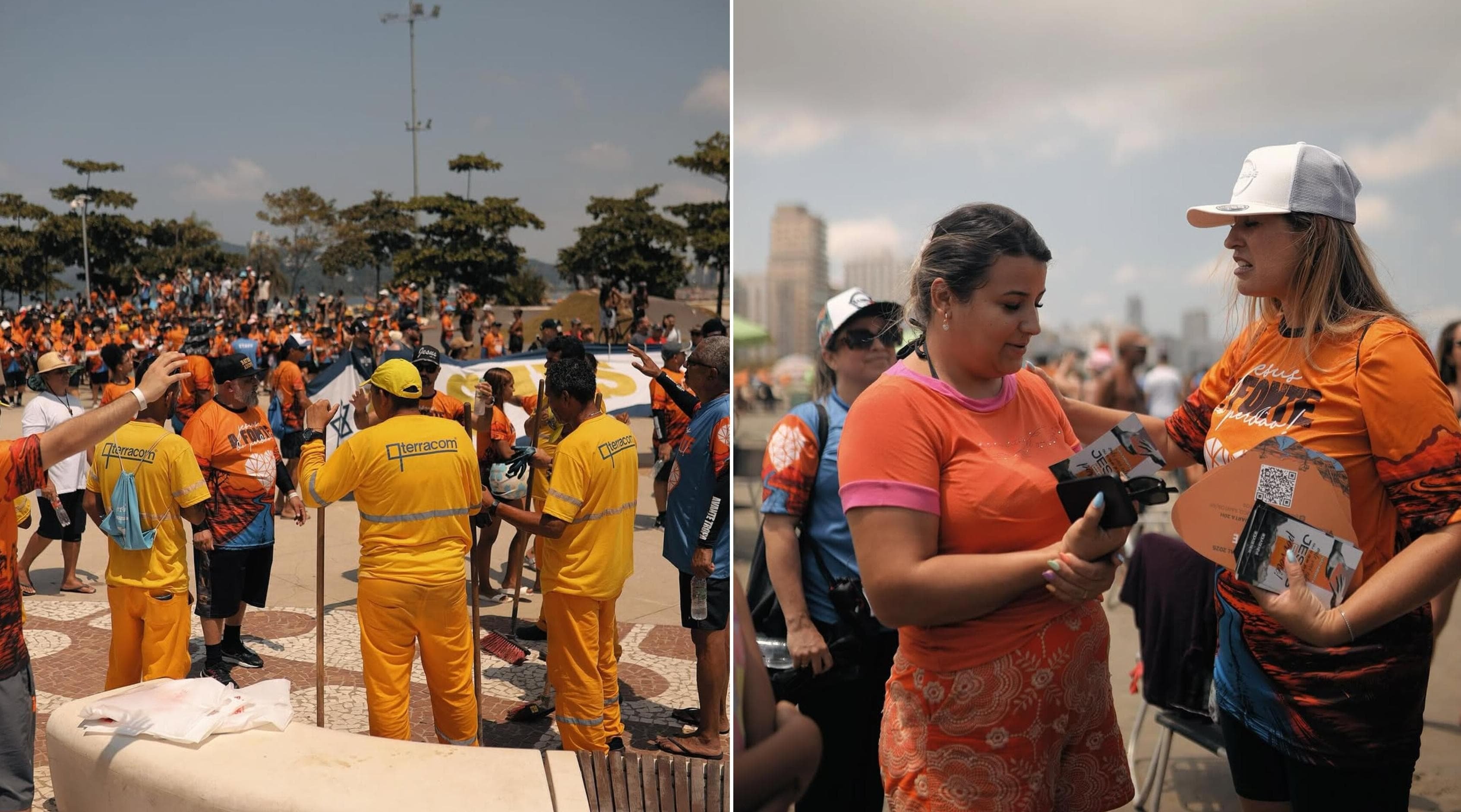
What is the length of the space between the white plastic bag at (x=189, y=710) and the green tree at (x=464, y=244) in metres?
38.0

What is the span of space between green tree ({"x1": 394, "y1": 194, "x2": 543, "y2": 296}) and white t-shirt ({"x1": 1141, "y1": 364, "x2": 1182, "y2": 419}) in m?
33.5

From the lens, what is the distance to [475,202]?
41000 millimetres

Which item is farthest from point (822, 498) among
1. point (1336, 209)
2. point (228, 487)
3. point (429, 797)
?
point (228, 487)

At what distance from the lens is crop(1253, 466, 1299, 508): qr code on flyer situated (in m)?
1.59

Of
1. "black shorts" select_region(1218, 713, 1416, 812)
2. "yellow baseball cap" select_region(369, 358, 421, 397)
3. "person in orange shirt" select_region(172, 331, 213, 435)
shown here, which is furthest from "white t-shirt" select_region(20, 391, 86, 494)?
"black shorts" select_region(1218, 713, 1416, 812)

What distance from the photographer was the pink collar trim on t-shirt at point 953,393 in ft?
5.38

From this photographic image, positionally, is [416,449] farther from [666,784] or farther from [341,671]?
[341,671]

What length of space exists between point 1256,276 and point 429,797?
2441mm

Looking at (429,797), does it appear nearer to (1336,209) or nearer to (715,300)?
(1336,209)

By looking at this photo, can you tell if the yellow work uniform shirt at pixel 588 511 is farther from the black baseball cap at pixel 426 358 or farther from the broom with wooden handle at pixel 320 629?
the black baseball cap at pixel 426 358

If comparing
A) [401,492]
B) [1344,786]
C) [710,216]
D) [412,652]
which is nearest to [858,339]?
[1344,786]

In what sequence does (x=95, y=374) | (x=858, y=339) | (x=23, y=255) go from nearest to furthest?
(x=858, y=339)
(x=95, y=374)
(x=23, y=255)

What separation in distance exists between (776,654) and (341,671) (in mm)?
3531

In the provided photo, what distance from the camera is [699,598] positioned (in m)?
4.15
